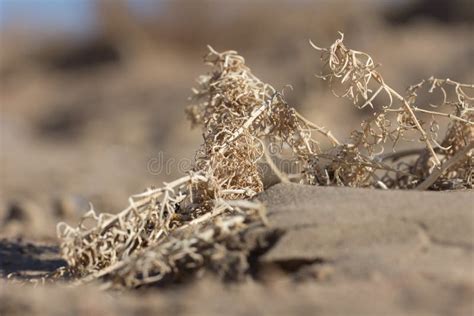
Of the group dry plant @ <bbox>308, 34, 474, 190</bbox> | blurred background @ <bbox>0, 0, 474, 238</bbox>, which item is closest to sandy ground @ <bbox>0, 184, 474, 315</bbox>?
dry plant @ <bbox>308, 34, 474, 190</bbox>

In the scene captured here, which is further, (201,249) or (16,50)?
(16,50)

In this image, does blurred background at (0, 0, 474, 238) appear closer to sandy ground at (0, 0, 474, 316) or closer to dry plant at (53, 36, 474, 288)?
sandy ground at (0, 0, 474, 316)

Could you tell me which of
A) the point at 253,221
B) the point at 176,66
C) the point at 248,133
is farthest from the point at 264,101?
the point at 176,66

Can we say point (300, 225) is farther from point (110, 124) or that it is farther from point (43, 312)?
point (110, 124)

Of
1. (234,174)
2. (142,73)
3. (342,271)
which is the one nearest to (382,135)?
(234,174)

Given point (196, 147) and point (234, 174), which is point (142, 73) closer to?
point (196, 147)

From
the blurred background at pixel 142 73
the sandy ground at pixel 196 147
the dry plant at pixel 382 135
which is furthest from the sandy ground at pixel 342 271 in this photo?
the blurred background at pixel 142 73

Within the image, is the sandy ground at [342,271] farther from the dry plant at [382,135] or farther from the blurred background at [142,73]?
the blurred background at [142,73]
